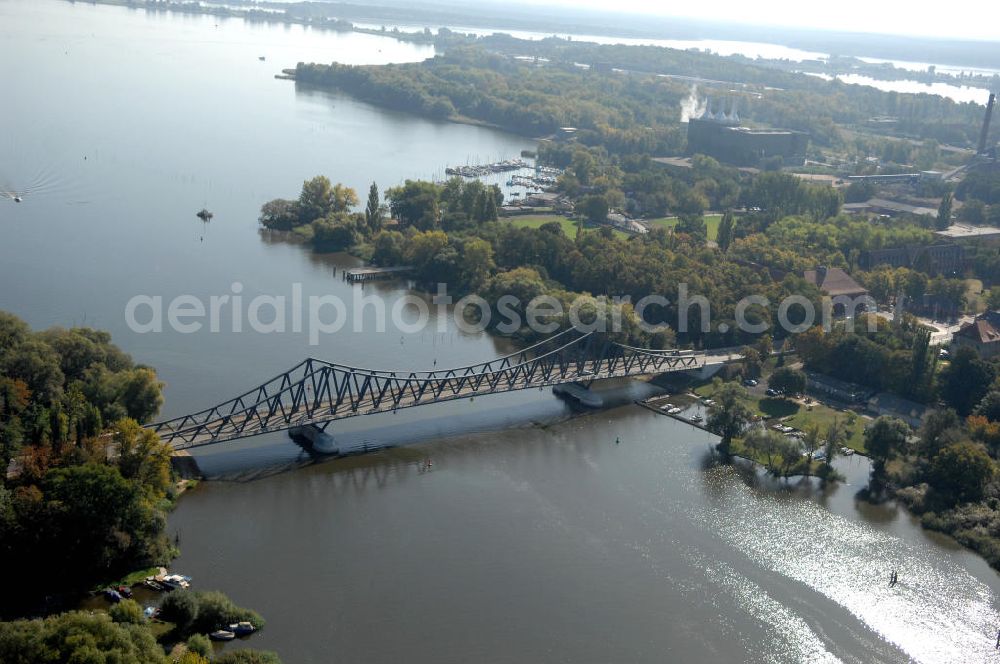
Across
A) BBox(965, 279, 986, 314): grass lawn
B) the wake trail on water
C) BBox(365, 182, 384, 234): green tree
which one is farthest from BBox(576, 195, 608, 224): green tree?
the wake trail on water

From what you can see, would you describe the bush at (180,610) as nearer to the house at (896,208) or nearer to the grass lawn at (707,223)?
the grass lawn at (707,223)

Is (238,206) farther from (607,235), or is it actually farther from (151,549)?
(151,549)

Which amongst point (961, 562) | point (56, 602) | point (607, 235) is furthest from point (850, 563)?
point (607, 235)

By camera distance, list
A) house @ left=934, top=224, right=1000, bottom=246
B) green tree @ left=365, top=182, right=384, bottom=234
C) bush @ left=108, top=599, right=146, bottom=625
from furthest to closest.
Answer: house @ left=934, top=224, right=1000, bottom=246 → green tree @ left=365, top=182, right=384, bottom=234 → bush @ left=108, top=599, right=146, bottom=625

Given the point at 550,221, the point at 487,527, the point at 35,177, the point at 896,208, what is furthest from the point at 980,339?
the point at 35,177

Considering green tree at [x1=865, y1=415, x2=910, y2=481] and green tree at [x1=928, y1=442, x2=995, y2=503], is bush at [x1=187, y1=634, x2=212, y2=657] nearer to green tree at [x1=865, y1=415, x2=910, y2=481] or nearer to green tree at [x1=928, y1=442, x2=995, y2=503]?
green tree at [x1=865, y1=415, x2=910, y2=481]

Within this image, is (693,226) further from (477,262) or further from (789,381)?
(789,381)
